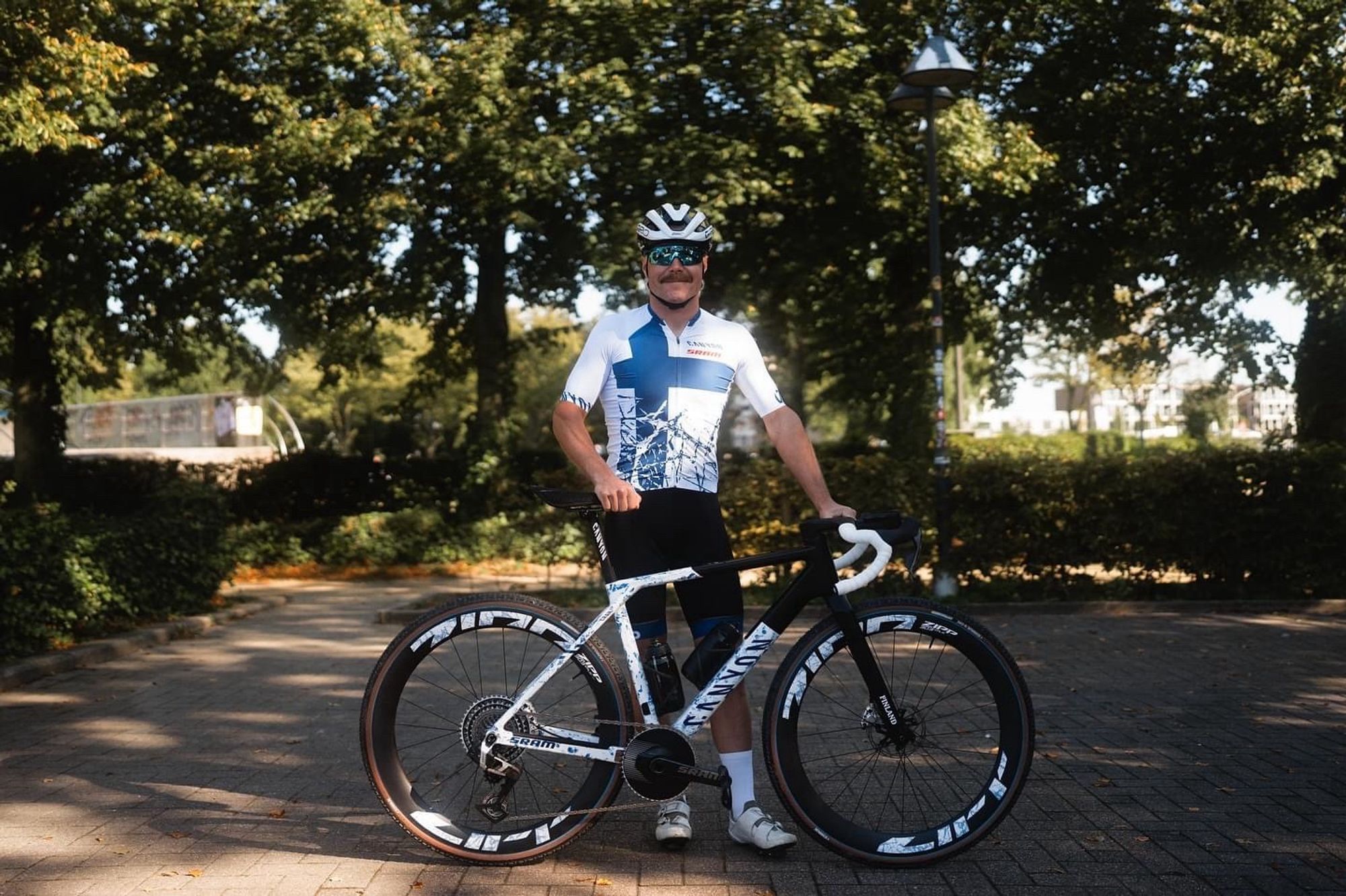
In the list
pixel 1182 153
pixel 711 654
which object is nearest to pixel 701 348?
pixel 711 654

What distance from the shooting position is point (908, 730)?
4.36 meters

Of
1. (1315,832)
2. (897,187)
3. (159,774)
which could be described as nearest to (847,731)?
(1315,832)

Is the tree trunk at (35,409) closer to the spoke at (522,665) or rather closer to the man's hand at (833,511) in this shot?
the spoke at (522,665)

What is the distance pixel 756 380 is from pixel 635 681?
1.07m

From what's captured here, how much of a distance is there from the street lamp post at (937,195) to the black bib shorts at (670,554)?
838 cm

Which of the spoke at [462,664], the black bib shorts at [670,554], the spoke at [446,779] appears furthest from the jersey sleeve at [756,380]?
the spoke at [446,779]

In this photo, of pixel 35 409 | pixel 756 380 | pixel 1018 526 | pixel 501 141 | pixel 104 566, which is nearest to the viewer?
pixel 756 380

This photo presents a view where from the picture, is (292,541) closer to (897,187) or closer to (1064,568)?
(897,187)

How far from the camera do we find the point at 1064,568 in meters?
12.6

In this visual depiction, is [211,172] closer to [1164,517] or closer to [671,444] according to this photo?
[1164,517]

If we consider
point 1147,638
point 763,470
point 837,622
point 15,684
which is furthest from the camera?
point 763,470

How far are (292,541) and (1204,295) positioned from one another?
13.8 meters

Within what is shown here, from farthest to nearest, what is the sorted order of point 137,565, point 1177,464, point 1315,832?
point 1177,464
point 137,565
point 1315,832

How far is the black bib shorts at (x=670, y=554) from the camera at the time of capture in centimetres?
442
